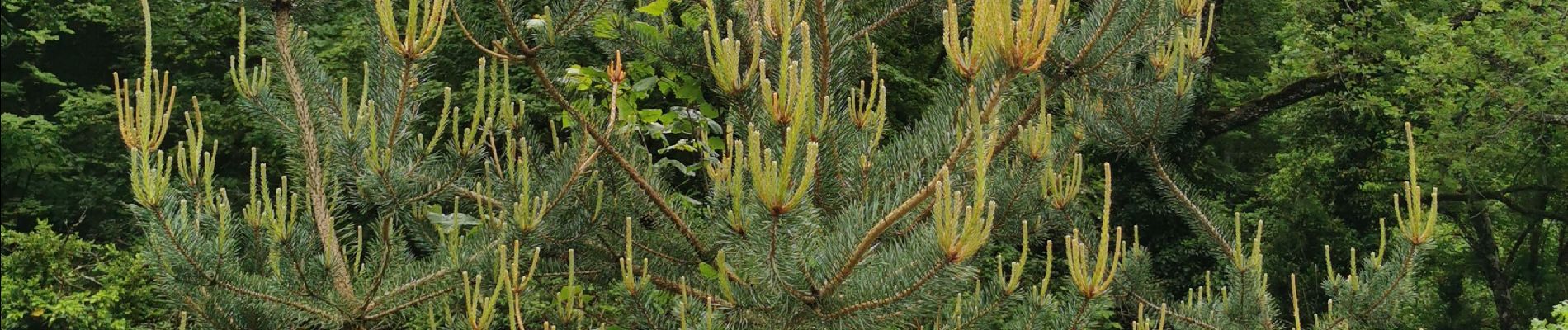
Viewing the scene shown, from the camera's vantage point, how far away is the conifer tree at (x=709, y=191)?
2.35 m

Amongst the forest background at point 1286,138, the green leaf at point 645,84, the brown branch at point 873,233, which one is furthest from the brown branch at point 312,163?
the forest background at point 1286,138

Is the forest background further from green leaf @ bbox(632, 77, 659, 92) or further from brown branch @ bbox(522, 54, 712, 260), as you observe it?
brown branch @ bbox(522, 54, 712, 260)

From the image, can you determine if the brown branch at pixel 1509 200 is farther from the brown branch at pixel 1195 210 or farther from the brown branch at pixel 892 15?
the brown branch at pixel 892 15

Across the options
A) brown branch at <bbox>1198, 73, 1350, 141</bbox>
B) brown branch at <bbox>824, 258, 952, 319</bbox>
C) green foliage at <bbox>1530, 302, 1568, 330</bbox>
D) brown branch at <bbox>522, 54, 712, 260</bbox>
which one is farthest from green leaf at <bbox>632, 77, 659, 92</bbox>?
brown branch at <bbox>1198, 73, 1350, 141</bbox>

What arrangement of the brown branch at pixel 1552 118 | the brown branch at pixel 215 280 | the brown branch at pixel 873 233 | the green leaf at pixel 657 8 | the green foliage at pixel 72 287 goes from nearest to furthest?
the brown branch at pixel 873 233
the brown branch at pixel 215 280
the green leaf at pixel 657 8
the brown branch at pixel 1552 118
the green foliage at pixel 72 287

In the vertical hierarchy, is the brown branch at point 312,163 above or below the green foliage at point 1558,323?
above

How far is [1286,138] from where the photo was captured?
514 inches

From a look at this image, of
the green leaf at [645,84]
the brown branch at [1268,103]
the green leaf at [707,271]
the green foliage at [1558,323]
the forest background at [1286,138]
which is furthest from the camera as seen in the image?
the brown branch at [1268,103]

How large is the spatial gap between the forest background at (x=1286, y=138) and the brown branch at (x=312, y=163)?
16.1ft

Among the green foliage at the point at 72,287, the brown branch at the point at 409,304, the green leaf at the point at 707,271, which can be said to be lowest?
the green foliage at the point at 72,287

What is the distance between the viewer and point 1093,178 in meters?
12.8

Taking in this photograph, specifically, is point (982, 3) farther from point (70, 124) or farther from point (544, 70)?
point (70, 124)

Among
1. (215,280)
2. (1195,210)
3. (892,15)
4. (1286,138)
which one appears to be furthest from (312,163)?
(1286,138)

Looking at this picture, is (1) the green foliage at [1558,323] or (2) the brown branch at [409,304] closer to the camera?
(2) the brown branch at [409,304]
